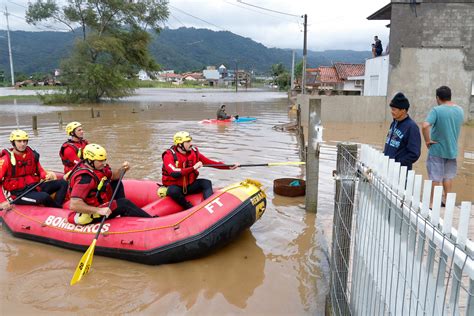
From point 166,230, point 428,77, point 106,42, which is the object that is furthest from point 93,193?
point 106,42

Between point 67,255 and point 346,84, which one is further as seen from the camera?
point 346,84

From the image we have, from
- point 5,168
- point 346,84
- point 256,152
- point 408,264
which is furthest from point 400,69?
point 346,84

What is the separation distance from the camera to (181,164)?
5.98m

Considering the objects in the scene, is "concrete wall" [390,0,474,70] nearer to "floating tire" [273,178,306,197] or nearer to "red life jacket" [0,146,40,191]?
"floating tire" [273,178,306,197]

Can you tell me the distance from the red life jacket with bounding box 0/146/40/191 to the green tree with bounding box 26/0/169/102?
2993cm

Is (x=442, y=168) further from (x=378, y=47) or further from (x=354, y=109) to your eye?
(x=378, y=47)

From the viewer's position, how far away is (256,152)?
484 inches

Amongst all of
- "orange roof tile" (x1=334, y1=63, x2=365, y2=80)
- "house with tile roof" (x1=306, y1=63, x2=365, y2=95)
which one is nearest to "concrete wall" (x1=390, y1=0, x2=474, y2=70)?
"house with tile roof" (x1=306, y1=63, x2=365, y2=95)

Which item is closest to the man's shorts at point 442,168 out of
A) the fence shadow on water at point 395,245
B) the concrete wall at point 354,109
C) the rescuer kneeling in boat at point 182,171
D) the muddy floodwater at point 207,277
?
the muddy floodwater at point 207,277

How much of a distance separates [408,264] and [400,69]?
55.4 ft

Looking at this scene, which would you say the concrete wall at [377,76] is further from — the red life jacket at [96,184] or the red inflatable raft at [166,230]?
the red life jacket at [96,184]

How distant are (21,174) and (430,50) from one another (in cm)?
1613

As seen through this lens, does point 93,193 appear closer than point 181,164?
Yes

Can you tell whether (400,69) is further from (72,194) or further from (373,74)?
(72,194)
